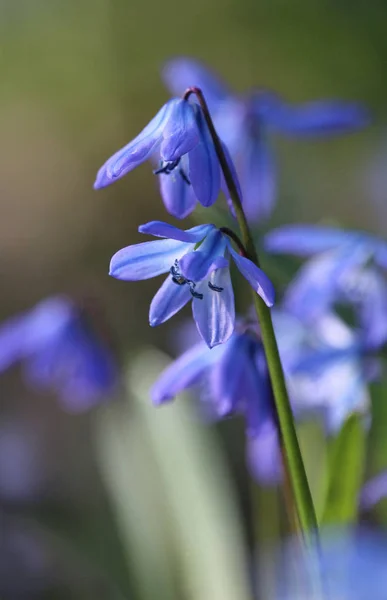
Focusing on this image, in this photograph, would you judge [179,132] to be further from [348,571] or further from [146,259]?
[348,571]

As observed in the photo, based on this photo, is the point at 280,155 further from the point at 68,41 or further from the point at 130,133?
the point at 68,41

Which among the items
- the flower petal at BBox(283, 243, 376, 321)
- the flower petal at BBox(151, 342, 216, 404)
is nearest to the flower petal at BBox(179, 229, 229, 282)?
the flower petal at BBox(151, 342, 216, 404)

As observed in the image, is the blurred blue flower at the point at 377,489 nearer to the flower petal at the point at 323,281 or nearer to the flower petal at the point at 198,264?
the flower petal at the point at 323,281

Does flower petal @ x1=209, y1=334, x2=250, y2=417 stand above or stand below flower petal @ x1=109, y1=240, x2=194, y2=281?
below

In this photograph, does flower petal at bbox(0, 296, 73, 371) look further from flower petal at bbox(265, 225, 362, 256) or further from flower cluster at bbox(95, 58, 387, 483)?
flower petal at bbox(265, 225, 362, 256)

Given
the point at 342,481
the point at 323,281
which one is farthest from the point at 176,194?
the point at 342,481

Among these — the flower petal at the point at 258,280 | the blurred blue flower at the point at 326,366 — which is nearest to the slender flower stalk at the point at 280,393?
the flower petal at the point at 258,280
